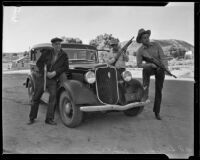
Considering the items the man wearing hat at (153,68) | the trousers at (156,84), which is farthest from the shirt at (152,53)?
Answer: the trousers at (156,84)

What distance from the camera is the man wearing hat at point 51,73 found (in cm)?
382

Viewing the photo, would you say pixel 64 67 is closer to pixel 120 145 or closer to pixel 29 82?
pixel 29 82

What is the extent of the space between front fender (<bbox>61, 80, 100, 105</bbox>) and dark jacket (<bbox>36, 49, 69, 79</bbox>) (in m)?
0.23

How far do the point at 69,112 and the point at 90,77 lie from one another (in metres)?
0.56

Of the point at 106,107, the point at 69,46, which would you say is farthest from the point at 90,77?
the point at 69,46

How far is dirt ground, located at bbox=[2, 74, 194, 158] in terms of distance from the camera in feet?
12.1

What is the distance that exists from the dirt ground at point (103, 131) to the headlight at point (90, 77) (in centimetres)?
46

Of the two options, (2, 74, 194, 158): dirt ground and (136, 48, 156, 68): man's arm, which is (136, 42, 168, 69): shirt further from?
(2, 74, 194, 158): dirt ground

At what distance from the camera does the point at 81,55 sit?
4.05 metres

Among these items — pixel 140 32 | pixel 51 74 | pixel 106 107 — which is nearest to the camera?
pixel 106 107

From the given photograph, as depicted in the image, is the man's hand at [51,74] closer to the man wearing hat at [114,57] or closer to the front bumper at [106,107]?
the front bumper at [106,107]

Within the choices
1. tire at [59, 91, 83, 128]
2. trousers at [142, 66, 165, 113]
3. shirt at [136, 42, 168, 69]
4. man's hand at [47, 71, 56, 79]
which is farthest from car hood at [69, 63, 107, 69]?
trousers at [142, 66, 165, 113]

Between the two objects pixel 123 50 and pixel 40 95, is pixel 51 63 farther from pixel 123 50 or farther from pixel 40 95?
pixel 123 50
